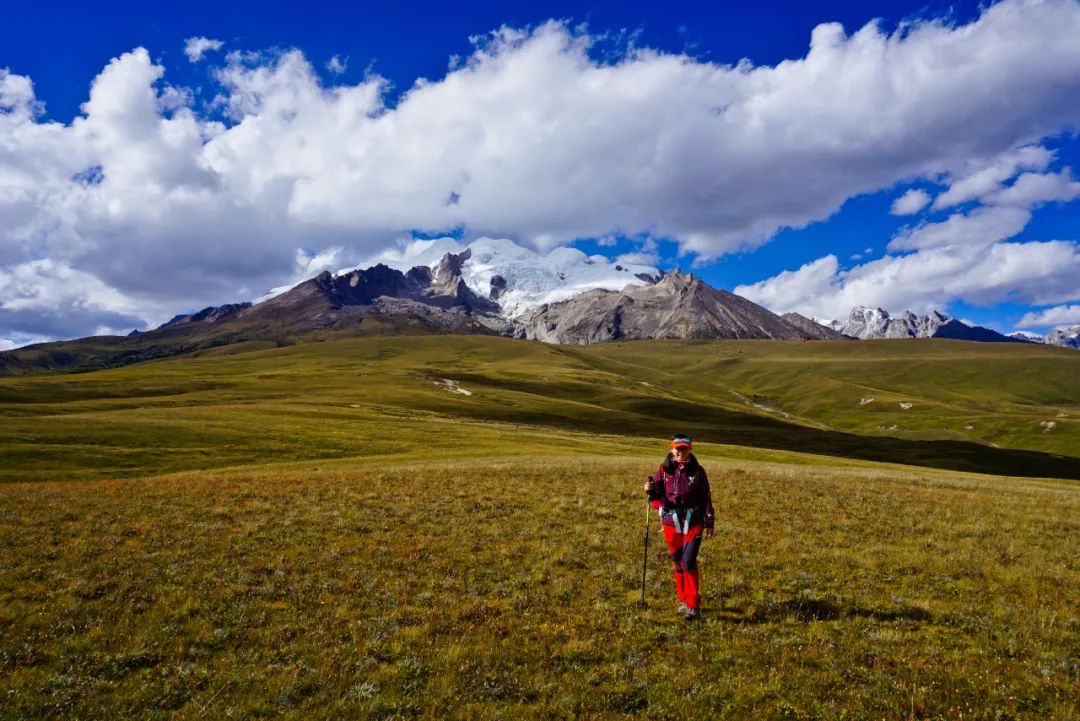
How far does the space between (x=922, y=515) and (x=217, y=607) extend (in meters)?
29.3

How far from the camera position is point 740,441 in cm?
11356

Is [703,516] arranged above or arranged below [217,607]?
above

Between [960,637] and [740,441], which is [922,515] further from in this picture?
[740,441]

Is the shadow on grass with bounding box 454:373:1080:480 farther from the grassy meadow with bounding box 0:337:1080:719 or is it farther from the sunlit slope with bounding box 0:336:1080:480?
the grassy meadow with bounding box 0:337:1080:719

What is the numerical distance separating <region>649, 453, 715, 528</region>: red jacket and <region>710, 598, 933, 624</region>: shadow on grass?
2.29 metres

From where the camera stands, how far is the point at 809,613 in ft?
50.9

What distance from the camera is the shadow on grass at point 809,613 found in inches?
594

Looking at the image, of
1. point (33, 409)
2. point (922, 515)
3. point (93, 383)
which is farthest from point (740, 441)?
point (93, 383)

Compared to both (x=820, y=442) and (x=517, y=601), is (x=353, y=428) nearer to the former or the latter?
(x=517, y=601)

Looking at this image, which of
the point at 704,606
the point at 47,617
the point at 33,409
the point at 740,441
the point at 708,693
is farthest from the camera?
the point at 740,441

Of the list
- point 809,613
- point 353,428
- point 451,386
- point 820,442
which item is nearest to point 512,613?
point 809,613

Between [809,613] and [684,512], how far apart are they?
3.98 meters

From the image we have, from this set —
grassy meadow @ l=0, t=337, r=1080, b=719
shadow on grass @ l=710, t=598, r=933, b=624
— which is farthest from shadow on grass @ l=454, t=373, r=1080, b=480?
shadow on grass @ l=710, t=598, r=933, b=624

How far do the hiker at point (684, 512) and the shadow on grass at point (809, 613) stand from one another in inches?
35.4
